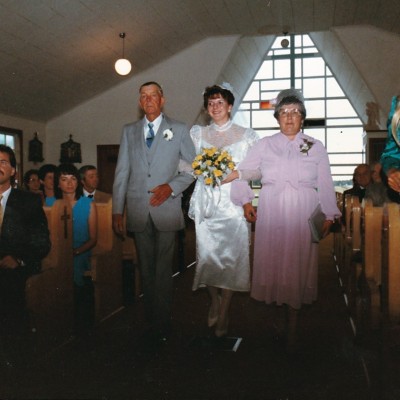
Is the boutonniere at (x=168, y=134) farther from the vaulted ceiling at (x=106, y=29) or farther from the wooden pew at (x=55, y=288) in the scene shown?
the vaulted ceiling at (x=106, y=29)

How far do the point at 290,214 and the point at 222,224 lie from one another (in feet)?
1.82

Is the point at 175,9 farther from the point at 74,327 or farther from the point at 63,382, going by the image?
the point at 63,382

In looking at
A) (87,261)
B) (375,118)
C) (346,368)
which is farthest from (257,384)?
(375,118)

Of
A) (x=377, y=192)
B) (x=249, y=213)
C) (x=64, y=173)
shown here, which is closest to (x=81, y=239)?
(x=64, y=173)

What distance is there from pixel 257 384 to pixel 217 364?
363 mm

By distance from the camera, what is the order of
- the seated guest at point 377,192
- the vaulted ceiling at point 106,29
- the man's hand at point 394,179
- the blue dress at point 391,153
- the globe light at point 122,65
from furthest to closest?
1. the globe light at point 122,65
2. the vaulted ceiling at point 106,29
3. the seated guest at point 377,192
4. the blue dress at point 391,153
5. the man's hand at point 394,179

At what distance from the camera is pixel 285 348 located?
3.39 metres

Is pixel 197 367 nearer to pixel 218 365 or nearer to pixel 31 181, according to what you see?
pixel 218 365

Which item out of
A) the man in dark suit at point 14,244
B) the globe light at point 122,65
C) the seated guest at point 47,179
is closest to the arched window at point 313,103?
the globe light at point 122,65

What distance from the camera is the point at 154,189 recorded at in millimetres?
3432

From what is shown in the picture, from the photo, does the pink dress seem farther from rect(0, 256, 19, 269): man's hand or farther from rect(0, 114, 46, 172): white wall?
rect(0, 114, 46, 172): white wall

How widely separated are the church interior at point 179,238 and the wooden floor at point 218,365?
13mm

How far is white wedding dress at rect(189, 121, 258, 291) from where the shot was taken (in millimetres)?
3652

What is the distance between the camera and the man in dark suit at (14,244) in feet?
9.55
